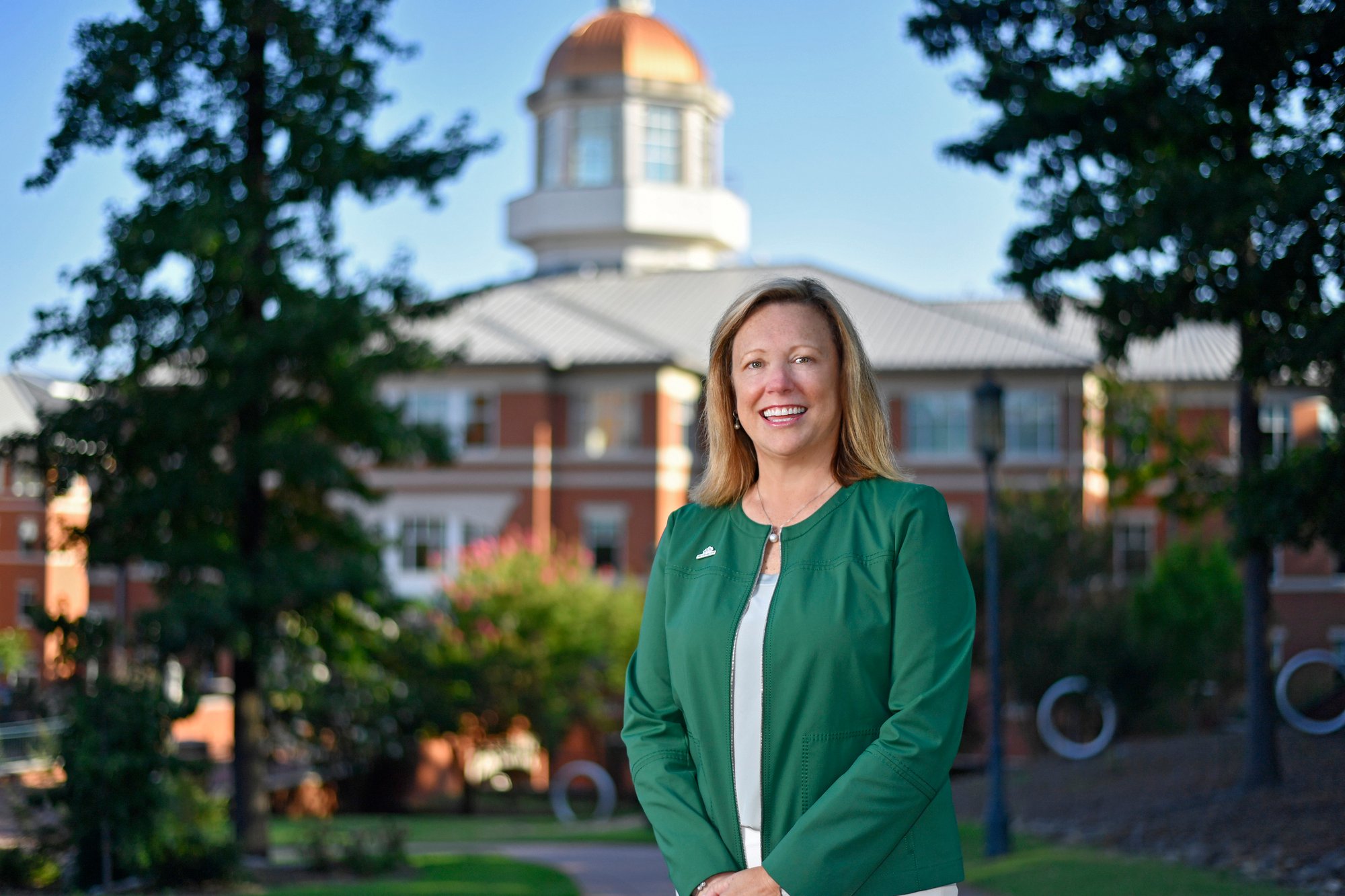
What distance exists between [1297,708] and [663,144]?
3653cm

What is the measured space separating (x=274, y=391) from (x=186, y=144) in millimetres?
2840

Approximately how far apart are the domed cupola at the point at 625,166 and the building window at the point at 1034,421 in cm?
1521

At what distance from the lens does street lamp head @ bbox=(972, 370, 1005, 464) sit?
15672 mm

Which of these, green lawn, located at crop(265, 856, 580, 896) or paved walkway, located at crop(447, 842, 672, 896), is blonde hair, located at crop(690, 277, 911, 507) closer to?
paved walkway, located at crop(447, 842, 672, 896)

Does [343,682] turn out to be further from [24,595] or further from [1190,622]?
[1190,622]

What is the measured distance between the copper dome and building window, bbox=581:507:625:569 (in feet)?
59.9

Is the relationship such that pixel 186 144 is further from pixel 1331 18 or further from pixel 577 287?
pixel 577 287

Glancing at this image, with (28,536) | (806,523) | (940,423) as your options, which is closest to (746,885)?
(806,523)

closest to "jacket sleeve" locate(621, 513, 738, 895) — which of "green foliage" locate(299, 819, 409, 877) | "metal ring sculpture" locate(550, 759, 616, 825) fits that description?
"green foliage" locate(299, 819, 409, 877)

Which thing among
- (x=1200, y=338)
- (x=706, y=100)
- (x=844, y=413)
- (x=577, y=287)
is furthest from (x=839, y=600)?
(x=706, y=100)

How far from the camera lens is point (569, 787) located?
112ft

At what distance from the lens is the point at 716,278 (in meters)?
45.9

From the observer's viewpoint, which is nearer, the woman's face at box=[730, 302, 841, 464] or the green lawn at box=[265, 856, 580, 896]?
the woman's face at box=[730, 302, 841, 464]

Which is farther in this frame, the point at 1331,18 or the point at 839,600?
the point at 1331,18
